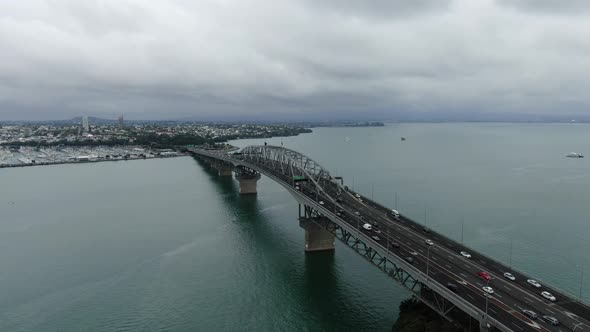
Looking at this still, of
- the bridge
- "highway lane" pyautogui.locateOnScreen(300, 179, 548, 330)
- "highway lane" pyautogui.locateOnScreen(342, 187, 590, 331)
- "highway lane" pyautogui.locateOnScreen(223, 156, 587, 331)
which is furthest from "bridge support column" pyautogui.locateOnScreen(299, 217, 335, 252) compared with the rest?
"highway lane" pyautogui.locateOnScreen(342, 187, 590, 331)

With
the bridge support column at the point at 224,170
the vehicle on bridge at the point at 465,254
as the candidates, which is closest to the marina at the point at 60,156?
the bridge support column at the point at 224,170

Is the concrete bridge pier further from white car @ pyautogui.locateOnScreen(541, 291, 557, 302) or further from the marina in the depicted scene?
white car @ pyautogui.locateOnScreen(541, 291, 557, 302)

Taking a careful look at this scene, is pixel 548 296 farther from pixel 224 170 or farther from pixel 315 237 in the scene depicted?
pixel 224 170

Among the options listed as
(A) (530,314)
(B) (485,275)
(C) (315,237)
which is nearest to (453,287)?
(B) (485,275)

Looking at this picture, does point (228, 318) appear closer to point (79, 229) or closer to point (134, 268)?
point (134, 268)

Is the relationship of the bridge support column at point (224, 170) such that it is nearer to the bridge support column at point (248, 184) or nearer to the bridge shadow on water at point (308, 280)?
the bridge support column at point (248, 184)

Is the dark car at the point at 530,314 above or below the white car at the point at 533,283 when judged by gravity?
below
